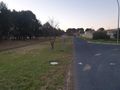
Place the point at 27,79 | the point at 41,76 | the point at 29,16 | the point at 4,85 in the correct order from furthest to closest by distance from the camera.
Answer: the point at 29,16 < the point at 41,76 < the point at 27,79 < the point at 4,85

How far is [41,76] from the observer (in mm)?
10227

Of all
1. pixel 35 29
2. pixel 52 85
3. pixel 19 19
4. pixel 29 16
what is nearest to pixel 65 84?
pixel 52 85

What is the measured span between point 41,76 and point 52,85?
73.8 inches

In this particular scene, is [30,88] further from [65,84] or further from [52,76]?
[52,76]

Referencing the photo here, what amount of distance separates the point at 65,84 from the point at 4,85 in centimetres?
238

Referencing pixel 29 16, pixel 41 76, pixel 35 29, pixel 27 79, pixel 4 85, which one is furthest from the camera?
pixel 35 29

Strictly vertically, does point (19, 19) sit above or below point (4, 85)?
above

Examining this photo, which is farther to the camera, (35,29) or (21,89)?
(35,29)

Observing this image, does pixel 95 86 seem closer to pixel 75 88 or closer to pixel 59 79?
pixel 75 88

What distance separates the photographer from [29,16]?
77.6 m

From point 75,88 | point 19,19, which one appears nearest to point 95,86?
point 75,88

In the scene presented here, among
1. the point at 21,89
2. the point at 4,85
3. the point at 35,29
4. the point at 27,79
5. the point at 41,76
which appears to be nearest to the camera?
the point at 21,89

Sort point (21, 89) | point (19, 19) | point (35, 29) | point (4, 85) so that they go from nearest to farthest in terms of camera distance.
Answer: point (21, 89) → point (4, 85) → point (19, 19) → point (35, 29)

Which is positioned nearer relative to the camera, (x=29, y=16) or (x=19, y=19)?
(x=19, y=19)
